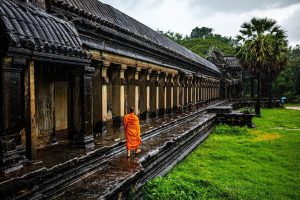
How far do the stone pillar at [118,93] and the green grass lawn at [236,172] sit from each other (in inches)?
124

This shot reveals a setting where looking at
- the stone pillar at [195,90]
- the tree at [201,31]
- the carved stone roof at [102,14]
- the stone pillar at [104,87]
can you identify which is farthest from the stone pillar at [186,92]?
the tree at [201,31]

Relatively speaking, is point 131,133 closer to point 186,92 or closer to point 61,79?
point 61,79

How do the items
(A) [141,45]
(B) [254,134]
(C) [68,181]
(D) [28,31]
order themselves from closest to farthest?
(D) [28,31], (C) [68,181], (A) [141,45], (B) [254,134]

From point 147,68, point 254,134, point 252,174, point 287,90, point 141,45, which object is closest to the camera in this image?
point 252,174

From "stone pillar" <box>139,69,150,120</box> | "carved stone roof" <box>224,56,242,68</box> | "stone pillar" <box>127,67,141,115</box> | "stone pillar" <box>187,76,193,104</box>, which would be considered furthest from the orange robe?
"carved stone roof" <box>224,56,242,68</box>

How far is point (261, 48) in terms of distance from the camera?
2783cm

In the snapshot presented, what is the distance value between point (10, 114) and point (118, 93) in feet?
22.9

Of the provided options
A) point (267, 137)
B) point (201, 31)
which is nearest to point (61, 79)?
point (267, 137)

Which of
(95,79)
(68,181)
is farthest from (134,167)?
(95,79)

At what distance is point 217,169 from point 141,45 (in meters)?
5.94

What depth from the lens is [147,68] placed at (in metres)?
14.5

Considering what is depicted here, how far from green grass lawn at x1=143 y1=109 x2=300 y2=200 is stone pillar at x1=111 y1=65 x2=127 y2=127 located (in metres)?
3.15

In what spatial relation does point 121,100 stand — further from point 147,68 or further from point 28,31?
point 28,31

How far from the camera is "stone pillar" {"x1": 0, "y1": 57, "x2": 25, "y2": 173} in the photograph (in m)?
4.96
